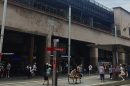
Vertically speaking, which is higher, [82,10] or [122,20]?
[122,20]

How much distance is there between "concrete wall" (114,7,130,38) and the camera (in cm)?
6128

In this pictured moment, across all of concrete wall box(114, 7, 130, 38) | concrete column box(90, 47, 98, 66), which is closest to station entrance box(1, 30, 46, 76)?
concrete column box(90, 47, 98, 66)

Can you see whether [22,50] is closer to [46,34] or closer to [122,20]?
[46,34]

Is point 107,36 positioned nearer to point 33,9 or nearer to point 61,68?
point 61,68

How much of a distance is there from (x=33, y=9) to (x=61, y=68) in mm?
13749

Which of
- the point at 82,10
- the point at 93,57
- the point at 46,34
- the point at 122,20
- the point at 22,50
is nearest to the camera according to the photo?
the point at 46,34

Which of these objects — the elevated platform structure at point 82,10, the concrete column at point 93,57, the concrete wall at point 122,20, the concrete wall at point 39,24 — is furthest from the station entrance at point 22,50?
the concrete wall at point 122,20

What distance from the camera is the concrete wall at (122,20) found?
61.3 metres

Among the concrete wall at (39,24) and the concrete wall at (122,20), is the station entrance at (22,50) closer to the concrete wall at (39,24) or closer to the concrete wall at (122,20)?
the concrete wall at (39,24)

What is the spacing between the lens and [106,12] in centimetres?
5769

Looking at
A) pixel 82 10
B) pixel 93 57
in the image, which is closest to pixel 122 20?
pixel 93 57

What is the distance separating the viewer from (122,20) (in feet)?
204

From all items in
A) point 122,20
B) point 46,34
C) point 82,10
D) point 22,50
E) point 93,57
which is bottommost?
point 93,57

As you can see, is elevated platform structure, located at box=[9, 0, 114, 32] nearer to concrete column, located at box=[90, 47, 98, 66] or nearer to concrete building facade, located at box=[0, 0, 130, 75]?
concrete building facade, located at box=[0, 0, 130, 75]
